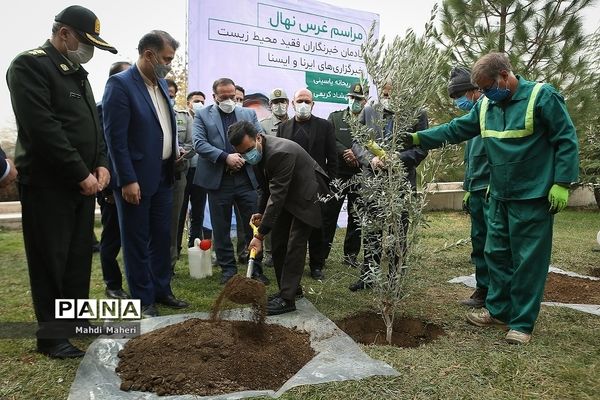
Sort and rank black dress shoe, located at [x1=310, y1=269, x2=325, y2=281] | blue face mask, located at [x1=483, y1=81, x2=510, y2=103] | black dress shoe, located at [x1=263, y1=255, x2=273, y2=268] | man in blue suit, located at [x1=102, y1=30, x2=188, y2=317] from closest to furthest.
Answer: blue face mask, located at [x1=483, y1=81, x2=510, y2=103], man in blue suit, located at [x1=102, y1=30, x2=188, y2=317], black dress shoe, located at [x1=310, y1=269, x2=325, y2=281], black dress shoe, located at [x1=263, y1=255, x2=273, y2=268]

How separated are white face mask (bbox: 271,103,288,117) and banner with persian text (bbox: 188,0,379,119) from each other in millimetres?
1318

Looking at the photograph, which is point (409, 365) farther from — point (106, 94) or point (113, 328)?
point (106, 94)

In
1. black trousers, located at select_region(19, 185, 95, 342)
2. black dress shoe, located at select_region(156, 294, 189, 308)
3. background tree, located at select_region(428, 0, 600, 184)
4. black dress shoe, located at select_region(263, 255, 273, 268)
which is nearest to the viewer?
black trousers, located at select_region(19, 185, 95, 342)

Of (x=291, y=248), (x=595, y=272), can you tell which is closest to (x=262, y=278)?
(x=291, y=248)

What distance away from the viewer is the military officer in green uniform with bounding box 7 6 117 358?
2.71 metres

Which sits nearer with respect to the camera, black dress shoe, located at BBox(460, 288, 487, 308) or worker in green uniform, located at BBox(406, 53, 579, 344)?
worker in green uniform, located at BBox(406, 53, 579, 344)

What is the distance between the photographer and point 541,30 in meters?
10.5

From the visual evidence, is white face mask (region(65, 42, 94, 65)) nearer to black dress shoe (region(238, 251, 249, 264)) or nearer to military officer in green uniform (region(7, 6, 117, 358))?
military officer in green uniform (region(7, 6, 117, 358))

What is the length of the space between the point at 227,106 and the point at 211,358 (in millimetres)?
2800

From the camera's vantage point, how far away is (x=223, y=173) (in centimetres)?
464

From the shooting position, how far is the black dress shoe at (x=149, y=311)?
11.6 feet

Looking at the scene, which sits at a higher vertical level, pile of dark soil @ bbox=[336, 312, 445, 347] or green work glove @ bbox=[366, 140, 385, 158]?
green work glove @ bbox=[366, 140, 385, 158]

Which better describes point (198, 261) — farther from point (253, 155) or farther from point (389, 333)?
point (389, 333)

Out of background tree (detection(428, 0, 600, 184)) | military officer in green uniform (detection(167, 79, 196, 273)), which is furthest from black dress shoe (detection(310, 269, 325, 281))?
background tree (detection(428, 0, 600, 184))
